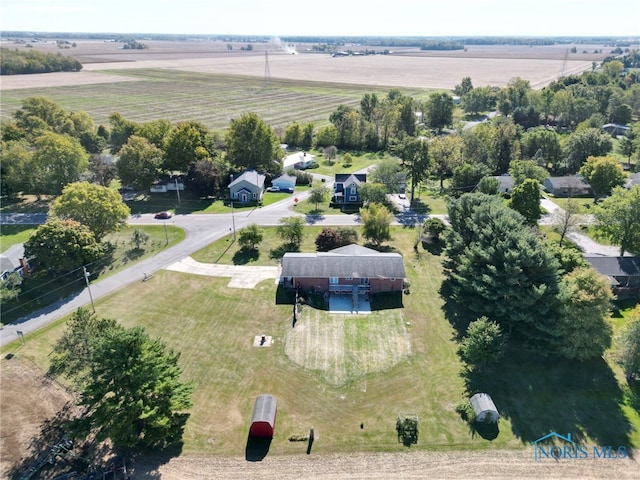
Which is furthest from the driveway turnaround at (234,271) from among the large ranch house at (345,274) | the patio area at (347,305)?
the patio area at (347,305)

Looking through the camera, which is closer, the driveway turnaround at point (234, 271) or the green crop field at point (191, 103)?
the driveway turnaround at point (234, 271)

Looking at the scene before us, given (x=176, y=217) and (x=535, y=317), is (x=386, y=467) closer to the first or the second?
(x=535, y=317)

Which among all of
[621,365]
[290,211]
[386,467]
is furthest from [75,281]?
[621,365]

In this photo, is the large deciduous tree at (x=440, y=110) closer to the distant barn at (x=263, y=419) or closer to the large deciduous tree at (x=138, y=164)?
the large deciduous tree at (x=138, y=164)

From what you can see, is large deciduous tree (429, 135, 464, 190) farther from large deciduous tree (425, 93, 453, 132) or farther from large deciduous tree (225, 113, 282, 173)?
large deciduous tree (425, 93, 453, 132)

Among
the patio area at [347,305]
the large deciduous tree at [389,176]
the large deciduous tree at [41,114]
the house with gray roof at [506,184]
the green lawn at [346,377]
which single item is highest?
the large deciduous tree at [41,114]
